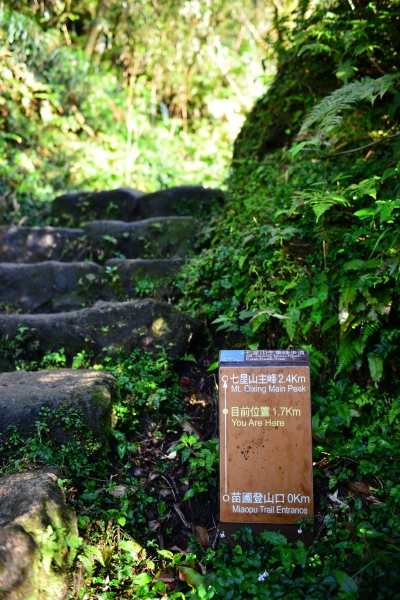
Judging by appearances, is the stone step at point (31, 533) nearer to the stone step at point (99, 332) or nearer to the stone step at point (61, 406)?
the stone step at point (61, 406)

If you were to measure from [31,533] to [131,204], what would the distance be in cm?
498

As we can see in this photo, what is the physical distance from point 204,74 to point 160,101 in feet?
4.33

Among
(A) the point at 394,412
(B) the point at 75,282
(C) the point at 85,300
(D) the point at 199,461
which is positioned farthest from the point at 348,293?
(B) the point at 75,282

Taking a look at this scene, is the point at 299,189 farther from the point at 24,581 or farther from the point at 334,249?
the point at 24,581

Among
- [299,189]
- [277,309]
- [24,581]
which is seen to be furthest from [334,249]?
[24,581]

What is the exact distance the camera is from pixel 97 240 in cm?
575

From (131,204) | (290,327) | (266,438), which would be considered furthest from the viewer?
(131,204)

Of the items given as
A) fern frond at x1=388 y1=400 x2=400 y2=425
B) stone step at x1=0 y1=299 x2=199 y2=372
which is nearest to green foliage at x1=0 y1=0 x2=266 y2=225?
stone step at x1=0 y1=299 x2=199 y2=372

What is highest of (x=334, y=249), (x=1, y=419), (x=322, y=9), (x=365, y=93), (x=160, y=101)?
(x=160, y=101)

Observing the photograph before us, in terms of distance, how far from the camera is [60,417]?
10.1ft

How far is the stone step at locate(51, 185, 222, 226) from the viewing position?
6.28 m

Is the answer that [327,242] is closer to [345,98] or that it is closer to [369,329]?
[369,329]

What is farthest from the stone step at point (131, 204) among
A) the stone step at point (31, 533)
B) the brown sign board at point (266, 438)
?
the stone step at point (31, 533)

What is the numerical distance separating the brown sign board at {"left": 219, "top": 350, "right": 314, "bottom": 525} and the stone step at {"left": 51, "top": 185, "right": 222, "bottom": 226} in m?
3.76
